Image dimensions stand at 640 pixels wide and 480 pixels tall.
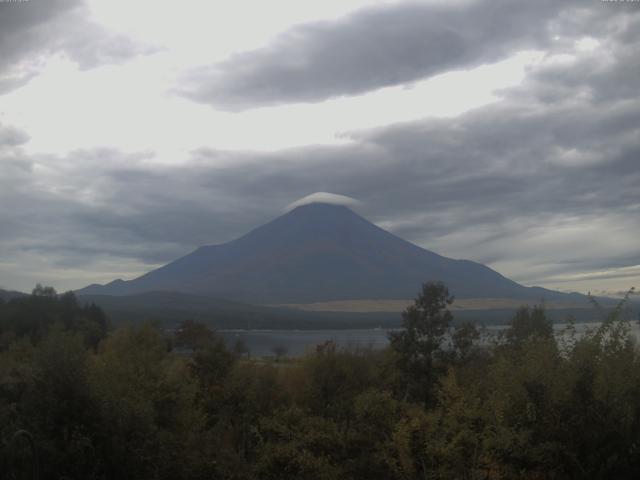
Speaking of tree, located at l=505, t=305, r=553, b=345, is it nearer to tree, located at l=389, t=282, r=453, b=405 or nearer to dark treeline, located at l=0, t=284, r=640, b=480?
tree, located at l=389, t=282, r=453, b=405

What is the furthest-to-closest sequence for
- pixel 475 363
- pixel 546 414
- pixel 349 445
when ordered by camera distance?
pixel 475 363
pixel 349 445
pixel 546 414

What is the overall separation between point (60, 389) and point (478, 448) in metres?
10.2

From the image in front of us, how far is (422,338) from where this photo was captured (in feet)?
129

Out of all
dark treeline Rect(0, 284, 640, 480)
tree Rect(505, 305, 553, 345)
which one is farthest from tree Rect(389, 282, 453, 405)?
dark treeline Rect(0, 284, 640, 480)

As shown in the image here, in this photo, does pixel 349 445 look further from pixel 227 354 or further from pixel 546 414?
pixel 227 354

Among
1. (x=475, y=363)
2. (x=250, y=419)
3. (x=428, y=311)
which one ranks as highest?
(x=428, y=311)

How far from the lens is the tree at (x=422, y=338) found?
122 feet

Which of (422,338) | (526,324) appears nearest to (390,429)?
(422,338)

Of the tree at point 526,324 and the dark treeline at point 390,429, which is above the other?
the tree at point 526,324

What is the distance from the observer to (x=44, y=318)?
263 feet

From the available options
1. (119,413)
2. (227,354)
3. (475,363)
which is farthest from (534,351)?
(227,354)

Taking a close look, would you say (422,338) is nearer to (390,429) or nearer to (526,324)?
(526,324)

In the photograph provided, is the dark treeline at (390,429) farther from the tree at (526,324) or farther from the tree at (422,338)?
the tree at (422,338)

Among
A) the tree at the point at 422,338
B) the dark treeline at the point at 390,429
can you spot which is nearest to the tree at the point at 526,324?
the tree at the point at 422,338
